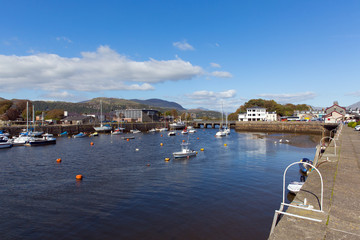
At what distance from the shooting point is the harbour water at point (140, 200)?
1558cm

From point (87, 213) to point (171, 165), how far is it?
18.2 m

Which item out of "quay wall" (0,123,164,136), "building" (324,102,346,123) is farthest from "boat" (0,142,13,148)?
→ "building" (324,102,346,123)

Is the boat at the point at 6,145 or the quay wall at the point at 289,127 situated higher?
the quay wall at the point at 289,127

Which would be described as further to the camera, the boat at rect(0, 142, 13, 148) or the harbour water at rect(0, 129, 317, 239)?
the boat at rect(0, 142, 13, 148)

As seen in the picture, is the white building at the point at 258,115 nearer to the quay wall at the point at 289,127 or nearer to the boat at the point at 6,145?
the quay wall at the point at 289,127

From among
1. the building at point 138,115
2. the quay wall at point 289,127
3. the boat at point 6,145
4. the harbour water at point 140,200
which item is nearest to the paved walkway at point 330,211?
the harbour water at point 140,200

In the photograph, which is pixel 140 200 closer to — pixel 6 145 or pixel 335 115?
pixel 6 145

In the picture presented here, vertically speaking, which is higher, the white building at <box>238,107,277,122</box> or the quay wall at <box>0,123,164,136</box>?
the white building at <box>238,107,277,122</box>

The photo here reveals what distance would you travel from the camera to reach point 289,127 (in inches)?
4318

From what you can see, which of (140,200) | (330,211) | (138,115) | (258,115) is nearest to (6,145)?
(140,200)

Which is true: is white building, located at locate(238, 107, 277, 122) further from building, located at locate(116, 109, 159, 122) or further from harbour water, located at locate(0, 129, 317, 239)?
harbour water, located at locate(0, 129, 317, 239)

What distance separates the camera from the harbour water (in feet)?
51.1

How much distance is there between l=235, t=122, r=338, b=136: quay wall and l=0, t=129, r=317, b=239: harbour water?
259 feet

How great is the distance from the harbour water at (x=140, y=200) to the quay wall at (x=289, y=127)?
7895cm
